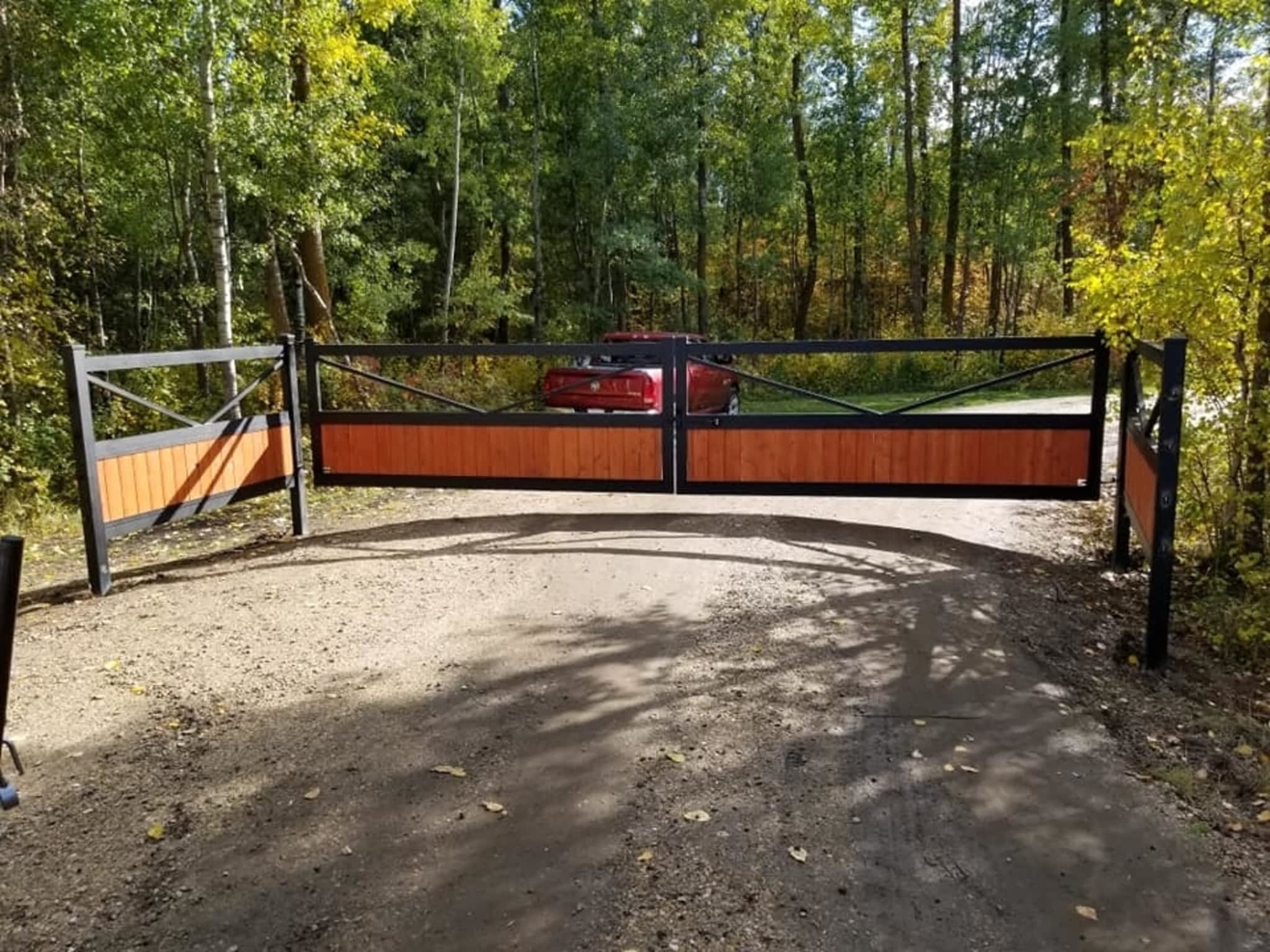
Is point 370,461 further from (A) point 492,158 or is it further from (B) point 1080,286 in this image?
(A) point 492,158

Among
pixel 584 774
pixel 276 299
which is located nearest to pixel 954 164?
pixel 276 299

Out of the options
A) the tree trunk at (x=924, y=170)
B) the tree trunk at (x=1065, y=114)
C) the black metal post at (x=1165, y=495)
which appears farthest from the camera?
the tree trunk at (x=924, y=170)

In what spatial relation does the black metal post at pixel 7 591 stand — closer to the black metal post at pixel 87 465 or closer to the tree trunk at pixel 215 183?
the black metal post at pixel 87 465

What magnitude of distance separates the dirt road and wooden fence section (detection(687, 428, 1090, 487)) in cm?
111

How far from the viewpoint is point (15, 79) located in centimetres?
1033

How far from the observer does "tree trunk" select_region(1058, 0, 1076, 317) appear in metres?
21.8

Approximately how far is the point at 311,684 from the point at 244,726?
0.46 meters

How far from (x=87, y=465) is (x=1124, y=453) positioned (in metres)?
6.79

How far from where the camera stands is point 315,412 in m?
7.72

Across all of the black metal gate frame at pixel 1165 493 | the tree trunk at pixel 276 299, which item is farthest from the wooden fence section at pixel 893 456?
the tree trunk at pixel 276 299

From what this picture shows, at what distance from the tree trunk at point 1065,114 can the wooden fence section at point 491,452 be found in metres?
18.0

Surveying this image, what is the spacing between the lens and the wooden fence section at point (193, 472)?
5863mm

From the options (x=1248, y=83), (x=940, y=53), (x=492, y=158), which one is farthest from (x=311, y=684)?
(x=940, y=53)

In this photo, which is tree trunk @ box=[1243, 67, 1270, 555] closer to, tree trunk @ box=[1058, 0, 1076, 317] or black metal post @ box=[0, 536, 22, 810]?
black metal post @ box=[0, 536, 22, 810]
